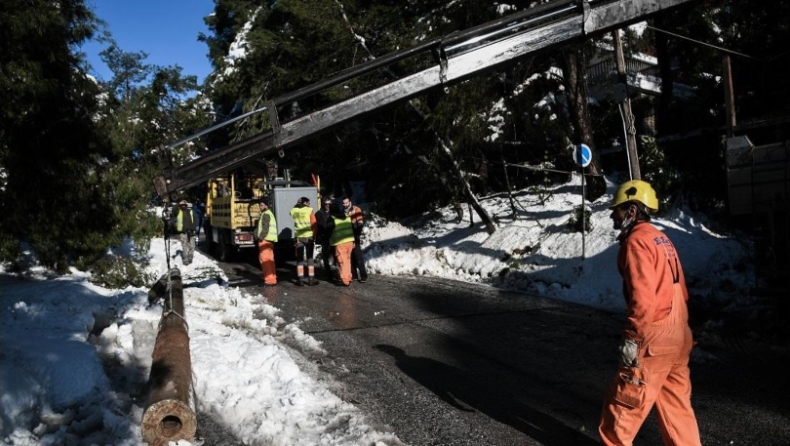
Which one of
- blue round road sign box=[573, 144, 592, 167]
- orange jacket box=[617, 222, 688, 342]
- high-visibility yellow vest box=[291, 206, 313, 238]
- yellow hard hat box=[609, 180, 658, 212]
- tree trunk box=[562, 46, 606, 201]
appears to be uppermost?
tree trunk box=[562, 46, 606, 201]

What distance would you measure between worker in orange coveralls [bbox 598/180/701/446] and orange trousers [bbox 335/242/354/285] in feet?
27.9

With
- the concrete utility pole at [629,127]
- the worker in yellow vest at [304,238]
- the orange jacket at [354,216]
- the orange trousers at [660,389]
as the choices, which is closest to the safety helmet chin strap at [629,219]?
the orange trousers at [660,389]

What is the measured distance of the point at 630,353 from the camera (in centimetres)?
375

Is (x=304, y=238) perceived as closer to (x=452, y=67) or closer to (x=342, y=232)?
(x=342, y=232)

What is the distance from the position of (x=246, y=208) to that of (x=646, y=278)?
1364cm

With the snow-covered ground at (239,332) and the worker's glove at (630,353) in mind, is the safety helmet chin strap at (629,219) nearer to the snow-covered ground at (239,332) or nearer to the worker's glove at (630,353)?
the worker's glove at (630,353)

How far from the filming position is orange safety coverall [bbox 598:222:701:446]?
374cm

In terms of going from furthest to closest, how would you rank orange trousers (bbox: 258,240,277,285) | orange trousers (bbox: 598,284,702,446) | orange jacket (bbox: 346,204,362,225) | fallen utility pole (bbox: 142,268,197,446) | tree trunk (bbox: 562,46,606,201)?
tree trunk (bbox: 562,46,606,201) → orange trousers (bbox: 258,240,277,285) → orange jacket (bbox: 346,204,362,225) → fallen utility pole (bbox: 142,268,197,446) → orange trousers (bbox: 598,284,702,446)

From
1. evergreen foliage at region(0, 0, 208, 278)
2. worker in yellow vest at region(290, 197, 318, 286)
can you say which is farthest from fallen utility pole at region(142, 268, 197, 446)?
worker in yellow vest at region(290, 197, 318, 286)

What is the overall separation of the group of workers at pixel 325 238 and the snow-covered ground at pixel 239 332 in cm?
107

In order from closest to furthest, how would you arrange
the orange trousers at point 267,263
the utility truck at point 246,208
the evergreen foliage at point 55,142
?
the evergreen foliage at point 55,142 → the orange trousers at point 267,263 → the utility truck at point 246,208

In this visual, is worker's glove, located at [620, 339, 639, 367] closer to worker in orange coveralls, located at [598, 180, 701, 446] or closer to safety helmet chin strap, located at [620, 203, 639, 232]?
worker in orange coveralls, located at [598, 180, 701, 446]

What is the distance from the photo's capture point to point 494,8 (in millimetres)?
15086

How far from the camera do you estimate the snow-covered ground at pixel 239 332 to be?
15.5ft
